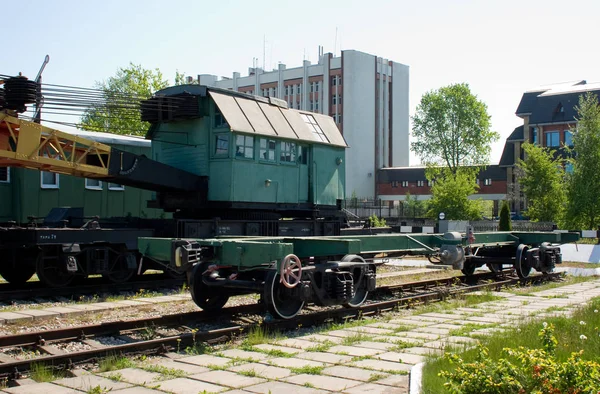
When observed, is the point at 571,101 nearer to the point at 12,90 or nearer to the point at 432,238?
the point at 432,238

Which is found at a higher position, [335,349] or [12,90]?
[12,90]

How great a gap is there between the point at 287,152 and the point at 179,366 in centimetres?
883

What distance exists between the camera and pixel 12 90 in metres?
11.4

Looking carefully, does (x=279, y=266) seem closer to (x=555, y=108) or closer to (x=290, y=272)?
(x=290, y=272)

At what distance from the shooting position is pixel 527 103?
6369 centimetres

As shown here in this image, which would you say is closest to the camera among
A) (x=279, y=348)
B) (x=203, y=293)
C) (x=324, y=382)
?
(x=324, y=382)

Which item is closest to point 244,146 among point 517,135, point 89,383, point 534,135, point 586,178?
point 89,383

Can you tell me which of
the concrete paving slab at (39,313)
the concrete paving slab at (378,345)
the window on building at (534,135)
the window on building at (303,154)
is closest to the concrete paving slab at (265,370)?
the concrete paving slab at (378,345)

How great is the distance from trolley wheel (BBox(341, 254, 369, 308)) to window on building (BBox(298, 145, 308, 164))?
549cm

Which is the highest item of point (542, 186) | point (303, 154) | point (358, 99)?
point (358, 99)

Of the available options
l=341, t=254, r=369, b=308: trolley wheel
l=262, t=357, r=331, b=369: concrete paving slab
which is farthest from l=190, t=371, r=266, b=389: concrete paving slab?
l=341, t=254, r=369, b=308: trolley wheel

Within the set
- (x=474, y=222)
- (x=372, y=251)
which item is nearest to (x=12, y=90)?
(x=372, y=251)

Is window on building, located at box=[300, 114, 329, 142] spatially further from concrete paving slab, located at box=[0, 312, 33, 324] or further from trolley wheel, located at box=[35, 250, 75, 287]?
concrete paving slab, located at box=[0, 312, 33, 324]

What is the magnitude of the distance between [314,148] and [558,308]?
6818 mm
